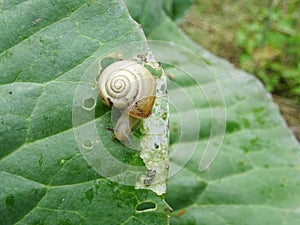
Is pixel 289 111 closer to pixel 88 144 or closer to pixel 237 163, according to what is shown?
pixel 237 163

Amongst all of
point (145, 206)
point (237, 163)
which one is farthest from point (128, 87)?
point (237, 163)

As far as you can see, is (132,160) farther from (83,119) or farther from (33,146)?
(33,146)

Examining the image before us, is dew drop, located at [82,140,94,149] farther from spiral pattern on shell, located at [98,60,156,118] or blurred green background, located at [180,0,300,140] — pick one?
blurred green background, located at [180,0,300,140]

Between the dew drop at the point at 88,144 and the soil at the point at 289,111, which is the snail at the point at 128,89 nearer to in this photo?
the dew drop at the point at 88,144

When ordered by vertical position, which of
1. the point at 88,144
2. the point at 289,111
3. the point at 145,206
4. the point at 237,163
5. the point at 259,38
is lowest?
the point at 289,111

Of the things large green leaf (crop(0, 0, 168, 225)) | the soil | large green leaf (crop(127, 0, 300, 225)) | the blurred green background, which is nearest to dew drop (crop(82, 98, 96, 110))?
large green leaf (crop(0, 0, 168, 225))

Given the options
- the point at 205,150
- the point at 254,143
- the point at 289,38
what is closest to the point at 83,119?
the point at 205,150
